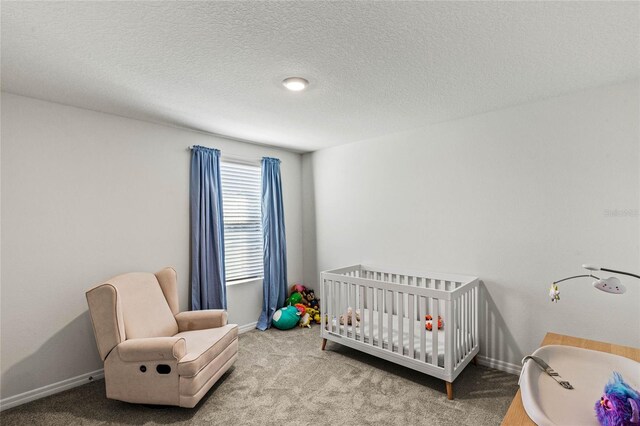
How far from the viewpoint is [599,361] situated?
1439 millimetres

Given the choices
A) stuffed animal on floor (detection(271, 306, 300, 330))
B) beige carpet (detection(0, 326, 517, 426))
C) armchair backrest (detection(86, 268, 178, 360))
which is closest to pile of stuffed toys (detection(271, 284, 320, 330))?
stuffed animal on floor (detection(271, 306, 300, 330))

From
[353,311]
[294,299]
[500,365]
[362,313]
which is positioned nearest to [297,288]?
[294,299]

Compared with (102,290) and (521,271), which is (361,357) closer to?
(521,271)

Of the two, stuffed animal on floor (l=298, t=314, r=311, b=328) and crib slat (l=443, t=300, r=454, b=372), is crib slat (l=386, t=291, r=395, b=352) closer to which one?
crib slat (l=443, t=300, r=454, b=372)

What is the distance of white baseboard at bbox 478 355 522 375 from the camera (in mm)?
2660

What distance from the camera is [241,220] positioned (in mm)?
3854

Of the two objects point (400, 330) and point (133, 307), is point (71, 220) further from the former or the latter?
point (400, 330)

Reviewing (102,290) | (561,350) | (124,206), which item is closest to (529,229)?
(561,350)

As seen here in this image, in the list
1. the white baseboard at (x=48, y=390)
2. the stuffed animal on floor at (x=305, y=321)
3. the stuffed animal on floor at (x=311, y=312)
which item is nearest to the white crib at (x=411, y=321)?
the stuffed animal on floor at (x=305, y=321)

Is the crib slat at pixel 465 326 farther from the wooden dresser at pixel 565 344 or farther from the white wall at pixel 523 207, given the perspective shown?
the wooden dresser at pixel 565 344

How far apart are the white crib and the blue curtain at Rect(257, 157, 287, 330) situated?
0.95m

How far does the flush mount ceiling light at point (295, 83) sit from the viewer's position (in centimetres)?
212

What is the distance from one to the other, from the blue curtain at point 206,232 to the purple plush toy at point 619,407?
3129 millimetres

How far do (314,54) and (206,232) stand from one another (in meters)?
2.24
